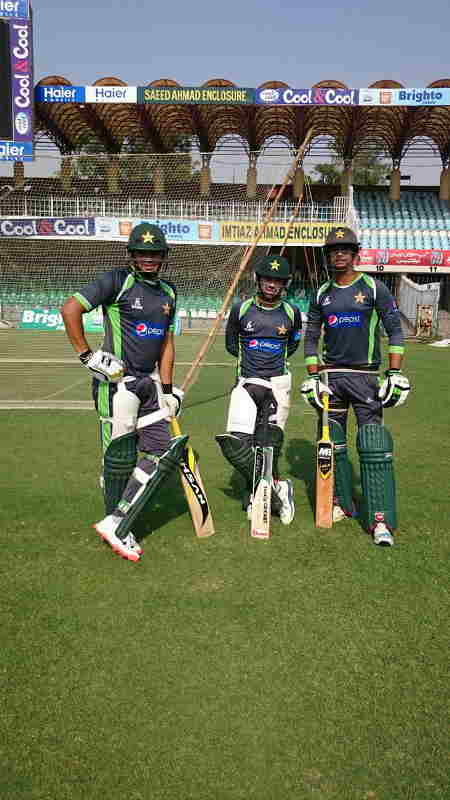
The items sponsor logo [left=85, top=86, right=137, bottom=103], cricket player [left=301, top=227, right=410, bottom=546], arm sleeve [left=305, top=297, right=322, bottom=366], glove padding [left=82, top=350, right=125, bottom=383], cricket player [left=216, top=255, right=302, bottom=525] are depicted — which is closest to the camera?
glove padding [left=82, top=350, right=125, bottom=383]

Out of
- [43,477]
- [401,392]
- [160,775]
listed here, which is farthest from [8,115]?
[160,775]

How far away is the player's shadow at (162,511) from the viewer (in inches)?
199

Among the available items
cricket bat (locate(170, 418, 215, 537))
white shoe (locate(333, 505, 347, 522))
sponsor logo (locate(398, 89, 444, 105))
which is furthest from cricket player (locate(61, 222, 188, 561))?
sponsor logo (locate(398, 89, 444, 105))

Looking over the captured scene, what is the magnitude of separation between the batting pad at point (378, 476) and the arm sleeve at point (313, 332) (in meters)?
0.89

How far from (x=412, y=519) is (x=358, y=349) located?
1.44m

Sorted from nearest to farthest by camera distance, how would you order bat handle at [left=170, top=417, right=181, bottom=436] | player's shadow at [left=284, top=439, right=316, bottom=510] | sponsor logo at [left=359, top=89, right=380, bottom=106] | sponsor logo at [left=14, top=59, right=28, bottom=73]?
bat handle at [left=170, top=417, right=181, bottom=436]
player's shadow at [left=284, top=439, right=316, bottom=510]
sponsor logo at [left=14, top=59, right=28, bottom=73]
sponsor logo at [left=359, top=89, right=380, bottom=106]

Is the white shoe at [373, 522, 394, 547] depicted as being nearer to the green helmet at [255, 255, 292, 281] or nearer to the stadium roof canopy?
the green helmet at [255, 255, 292, 281]

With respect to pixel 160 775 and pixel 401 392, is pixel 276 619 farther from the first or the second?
pixel 401 392

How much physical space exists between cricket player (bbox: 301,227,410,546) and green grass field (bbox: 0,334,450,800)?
424 mm

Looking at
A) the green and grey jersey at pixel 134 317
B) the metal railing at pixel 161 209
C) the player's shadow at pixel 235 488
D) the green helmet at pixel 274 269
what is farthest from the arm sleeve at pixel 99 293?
the metal railing at pixel 161 209

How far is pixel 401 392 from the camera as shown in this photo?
197 inches

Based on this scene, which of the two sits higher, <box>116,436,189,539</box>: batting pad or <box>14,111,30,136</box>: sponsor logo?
<box>14,111,30,136</box>: sponsor logo

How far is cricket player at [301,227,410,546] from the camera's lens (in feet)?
16.2

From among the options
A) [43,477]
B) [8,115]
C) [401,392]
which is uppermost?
[8,115]
